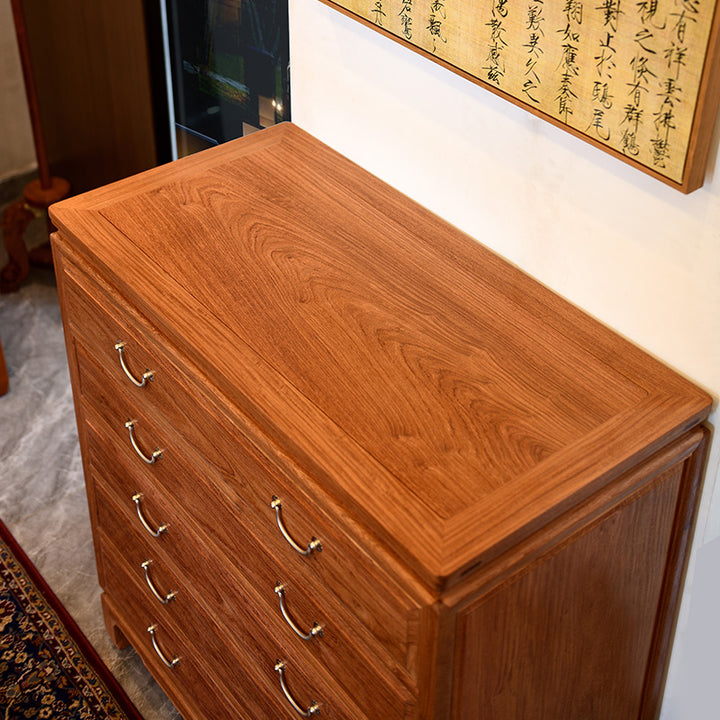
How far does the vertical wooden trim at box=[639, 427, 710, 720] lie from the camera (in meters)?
1.32

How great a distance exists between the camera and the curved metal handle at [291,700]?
143cm

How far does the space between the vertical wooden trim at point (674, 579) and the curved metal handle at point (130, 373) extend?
0.74m

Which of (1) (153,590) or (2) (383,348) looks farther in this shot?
(1) (153,590)

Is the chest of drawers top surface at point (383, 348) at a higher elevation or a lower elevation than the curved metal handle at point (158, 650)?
higher

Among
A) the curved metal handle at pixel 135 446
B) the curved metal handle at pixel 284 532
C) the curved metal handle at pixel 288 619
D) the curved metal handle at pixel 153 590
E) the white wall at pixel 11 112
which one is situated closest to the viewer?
the curved metal handle at pixel 284 532

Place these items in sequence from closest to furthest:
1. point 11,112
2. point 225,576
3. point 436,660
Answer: point 436,660
point 225,576
point 11,112

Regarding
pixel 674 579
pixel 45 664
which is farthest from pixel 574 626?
pixel 45 664

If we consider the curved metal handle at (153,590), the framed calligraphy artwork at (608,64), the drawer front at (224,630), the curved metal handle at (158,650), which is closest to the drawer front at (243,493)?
the drawer front at (224,630)

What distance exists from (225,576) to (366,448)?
17.2 inches

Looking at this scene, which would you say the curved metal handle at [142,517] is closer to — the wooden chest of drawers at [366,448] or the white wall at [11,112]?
the wooden chest of drawers at [366,448]

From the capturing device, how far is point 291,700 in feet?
4.79

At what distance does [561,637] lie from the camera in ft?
4.27

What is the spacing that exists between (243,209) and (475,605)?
0.74 meters

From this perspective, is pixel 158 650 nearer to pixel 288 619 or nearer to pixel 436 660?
pixel 288 619
